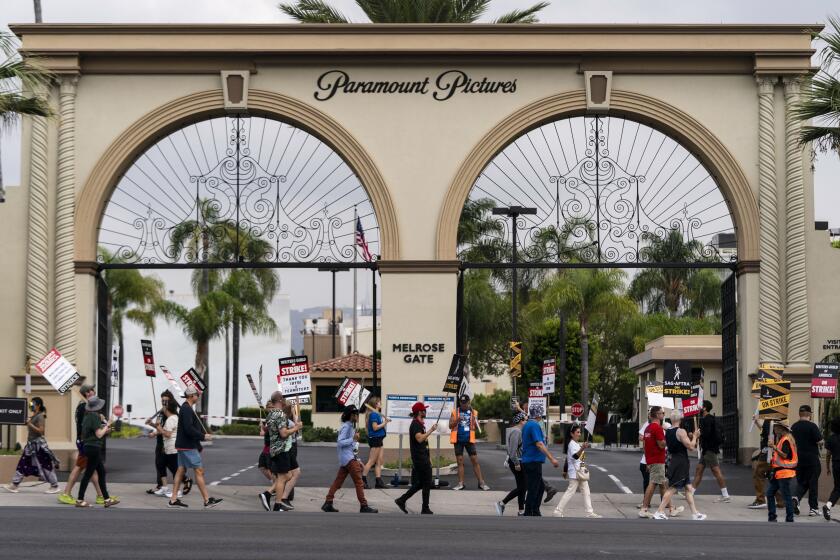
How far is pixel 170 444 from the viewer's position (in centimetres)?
2273

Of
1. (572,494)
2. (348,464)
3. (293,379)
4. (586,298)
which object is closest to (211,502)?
(348,464)

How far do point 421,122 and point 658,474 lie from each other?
9.52m

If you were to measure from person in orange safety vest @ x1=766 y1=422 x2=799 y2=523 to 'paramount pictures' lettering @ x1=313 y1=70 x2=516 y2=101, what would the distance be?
9972 mm

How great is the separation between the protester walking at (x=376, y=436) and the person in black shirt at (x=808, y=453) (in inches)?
271

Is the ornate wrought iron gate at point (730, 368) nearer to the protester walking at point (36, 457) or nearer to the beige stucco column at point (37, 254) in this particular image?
the protester walking at point (36, 457)

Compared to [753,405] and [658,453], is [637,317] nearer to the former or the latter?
[753,405]

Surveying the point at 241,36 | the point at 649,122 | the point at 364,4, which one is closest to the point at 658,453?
the point at 649,122

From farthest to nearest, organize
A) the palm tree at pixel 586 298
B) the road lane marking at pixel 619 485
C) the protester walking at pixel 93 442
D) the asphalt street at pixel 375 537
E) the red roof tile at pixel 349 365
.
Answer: the red roof tile at pixel 349 365
the palm tree at pixel 586 298
the road lane marking at pixel 619 485
the protester walking at pixel 93 442
the asphalt street at pixel 375 537

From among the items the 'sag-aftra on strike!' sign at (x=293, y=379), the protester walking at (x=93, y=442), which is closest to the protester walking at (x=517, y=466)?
the 'sag-aftra on strike!' sign at (x=293, y=379)

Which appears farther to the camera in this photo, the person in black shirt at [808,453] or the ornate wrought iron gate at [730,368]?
the ornate wrought iron gate at [730,368]

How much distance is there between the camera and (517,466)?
22422 millimetres

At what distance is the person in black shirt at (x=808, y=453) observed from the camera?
21984 mm

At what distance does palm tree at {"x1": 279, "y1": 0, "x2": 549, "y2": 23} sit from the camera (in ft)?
110

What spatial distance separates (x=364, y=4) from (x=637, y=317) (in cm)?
4302
